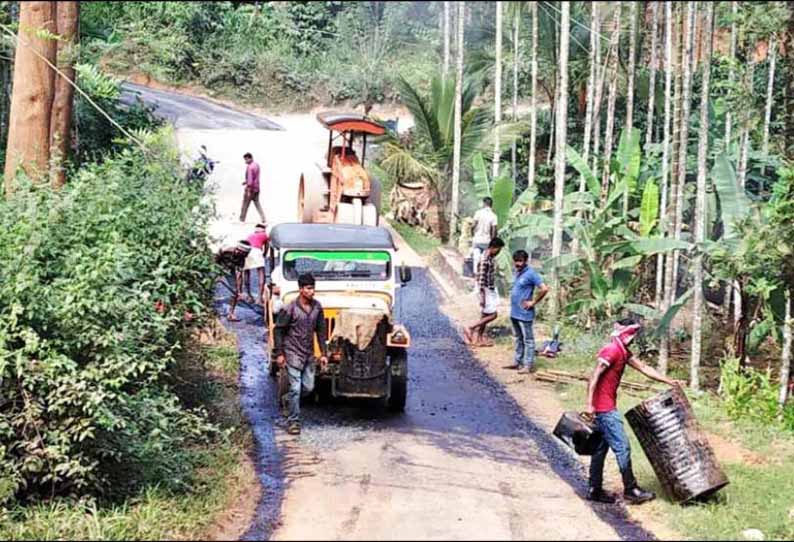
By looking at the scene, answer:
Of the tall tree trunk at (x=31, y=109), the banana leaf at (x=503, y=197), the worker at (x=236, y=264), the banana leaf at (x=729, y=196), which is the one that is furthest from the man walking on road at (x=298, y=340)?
the banana leaf at (x=503, y=197)

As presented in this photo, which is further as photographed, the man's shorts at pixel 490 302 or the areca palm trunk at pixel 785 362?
the man's shorts at pixel 490 302

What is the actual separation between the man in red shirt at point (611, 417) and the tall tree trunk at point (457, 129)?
13038 mm

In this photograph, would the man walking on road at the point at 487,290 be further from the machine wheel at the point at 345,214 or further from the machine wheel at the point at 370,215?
the machine wheel at the point at 345,214

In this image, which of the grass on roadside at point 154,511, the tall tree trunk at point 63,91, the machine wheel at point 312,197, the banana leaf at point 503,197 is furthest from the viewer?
the machine wheel at point 312,197

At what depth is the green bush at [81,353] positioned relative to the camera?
8383mm

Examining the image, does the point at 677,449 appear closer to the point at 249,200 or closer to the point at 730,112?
the point at 730,112

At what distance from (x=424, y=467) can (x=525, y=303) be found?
4.59m

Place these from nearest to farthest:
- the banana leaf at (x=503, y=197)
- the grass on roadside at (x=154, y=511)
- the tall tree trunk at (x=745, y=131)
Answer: the grass on roadside at (x=154, y=511) < the tall tree trunk at (x=745, y=131) < the banana leaf at (x=503, y=197)

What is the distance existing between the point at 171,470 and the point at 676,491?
13.2 feet

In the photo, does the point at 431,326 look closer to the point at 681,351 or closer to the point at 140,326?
the point at 681,351

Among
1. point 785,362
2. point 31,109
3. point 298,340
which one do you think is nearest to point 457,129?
point 785,362

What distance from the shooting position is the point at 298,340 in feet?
34.6

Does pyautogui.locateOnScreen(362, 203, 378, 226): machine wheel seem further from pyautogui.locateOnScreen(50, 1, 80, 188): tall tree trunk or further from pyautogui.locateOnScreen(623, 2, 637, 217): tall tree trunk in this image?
pyautogui.locateOnScreen(50, 1, 80, 188): tall tree trunk

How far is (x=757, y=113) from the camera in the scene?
52.4 feet
